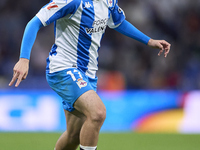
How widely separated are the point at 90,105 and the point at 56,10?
35.8 inches

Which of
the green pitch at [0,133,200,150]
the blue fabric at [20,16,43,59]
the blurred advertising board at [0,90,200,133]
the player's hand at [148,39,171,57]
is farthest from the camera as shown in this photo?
the blurred advertising board at [0,90,200,133]

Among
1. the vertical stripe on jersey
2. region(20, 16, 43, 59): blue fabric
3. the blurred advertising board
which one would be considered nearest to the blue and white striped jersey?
the vertical stripe on jersey

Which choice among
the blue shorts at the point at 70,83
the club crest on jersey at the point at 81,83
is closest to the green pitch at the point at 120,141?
the blue shorts at the point at 70,83

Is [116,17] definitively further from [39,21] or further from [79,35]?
[39,21]

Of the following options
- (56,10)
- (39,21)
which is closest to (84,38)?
(56,10)

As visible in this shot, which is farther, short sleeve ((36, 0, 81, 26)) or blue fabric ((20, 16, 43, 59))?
short sleeve ((36, 0, 81, 26))

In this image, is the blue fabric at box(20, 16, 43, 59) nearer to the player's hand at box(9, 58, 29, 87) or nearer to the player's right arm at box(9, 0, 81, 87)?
the player's right arm at box(9, 0, 81, 87)

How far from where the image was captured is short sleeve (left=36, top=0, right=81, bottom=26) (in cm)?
352

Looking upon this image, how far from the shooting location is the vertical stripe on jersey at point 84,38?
12.5 ft

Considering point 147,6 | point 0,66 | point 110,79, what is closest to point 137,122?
point 110,79

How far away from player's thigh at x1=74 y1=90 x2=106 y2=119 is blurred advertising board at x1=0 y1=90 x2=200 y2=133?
190 inches

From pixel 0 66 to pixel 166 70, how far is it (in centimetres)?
438

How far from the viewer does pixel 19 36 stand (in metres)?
11.0

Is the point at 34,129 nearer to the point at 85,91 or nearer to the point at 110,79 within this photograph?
the point at 110,79
